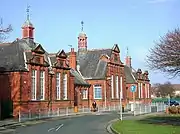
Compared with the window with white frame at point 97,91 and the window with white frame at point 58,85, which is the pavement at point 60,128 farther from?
the window with white frame at point 97,91

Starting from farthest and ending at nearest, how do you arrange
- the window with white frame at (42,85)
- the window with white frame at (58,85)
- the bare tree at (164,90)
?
the bare tree at (164,90) → the window with white frame at (58,85) → the window with white frame at (42,85)

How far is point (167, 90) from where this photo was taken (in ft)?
466

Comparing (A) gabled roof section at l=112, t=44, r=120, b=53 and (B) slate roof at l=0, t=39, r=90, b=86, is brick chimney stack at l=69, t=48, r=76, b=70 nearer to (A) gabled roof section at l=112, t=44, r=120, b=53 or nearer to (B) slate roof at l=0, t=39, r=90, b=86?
(A) gabled roof section at l=112, t=44, r=120, b=53

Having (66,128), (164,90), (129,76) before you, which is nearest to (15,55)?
(66,128)

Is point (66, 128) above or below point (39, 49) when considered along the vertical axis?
below

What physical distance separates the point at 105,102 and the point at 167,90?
7921 centimetres

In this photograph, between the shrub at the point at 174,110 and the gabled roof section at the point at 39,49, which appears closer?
the shrub at the point at 174,110

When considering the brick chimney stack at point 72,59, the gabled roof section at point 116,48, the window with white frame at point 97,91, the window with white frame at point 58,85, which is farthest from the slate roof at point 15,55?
the gabled roof section at point 116,48

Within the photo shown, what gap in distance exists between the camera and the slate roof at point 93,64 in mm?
68375

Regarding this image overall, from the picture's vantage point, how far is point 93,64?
231 feet

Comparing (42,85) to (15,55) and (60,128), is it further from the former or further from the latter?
(60,128)

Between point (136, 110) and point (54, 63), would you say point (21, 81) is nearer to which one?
point (54, 63)

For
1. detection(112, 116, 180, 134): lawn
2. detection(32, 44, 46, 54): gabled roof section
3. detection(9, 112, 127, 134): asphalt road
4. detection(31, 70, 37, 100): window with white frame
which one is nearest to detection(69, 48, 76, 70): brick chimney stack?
detection(32, 44, 46, 54): gabled roof section

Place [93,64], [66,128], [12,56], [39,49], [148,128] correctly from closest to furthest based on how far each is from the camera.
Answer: [148,128], [66,128], [12,56], [39,49], [93,64]
